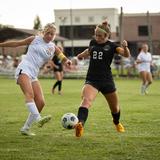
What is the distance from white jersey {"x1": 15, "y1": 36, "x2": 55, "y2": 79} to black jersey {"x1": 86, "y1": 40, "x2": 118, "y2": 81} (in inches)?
33.9

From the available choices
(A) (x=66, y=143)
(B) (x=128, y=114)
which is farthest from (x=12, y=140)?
(B) (x=128, y=114)

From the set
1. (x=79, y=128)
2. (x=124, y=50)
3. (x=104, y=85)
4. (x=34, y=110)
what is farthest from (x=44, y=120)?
(x=124, y=50)

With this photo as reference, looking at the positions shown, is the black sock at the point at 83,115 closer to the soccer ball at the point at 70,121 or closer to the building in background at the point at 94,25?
the soccer ball at the point at 70,121

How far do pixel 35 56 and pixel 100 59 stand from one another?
121 cm

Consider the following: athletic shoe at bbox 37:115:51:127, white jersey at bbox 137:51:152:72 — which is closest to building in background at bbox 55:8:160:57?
white jersey at bbox 137:51:152:72

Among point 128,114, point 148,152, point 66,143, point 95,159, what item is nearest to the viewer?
point 95,159

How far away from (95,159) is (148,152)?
0.98m

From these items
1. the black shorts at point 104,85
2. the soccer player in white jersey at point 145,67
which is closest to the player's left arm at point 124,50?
the black shorts at point 104,85

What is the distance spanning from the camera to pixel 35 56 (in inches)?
440

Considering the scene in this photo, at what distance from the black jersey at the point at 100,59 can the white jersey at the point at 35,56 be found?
0.86m

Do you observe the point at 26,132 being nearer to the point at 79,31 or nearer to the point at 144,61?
the point at 144,61

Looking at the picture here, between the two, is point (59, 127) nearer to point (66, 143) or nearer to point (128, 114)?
point (66, 143)

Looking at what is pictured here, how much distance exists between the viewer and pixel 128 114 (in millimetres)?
15531

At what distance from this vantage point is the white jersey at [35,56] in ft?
36.3
